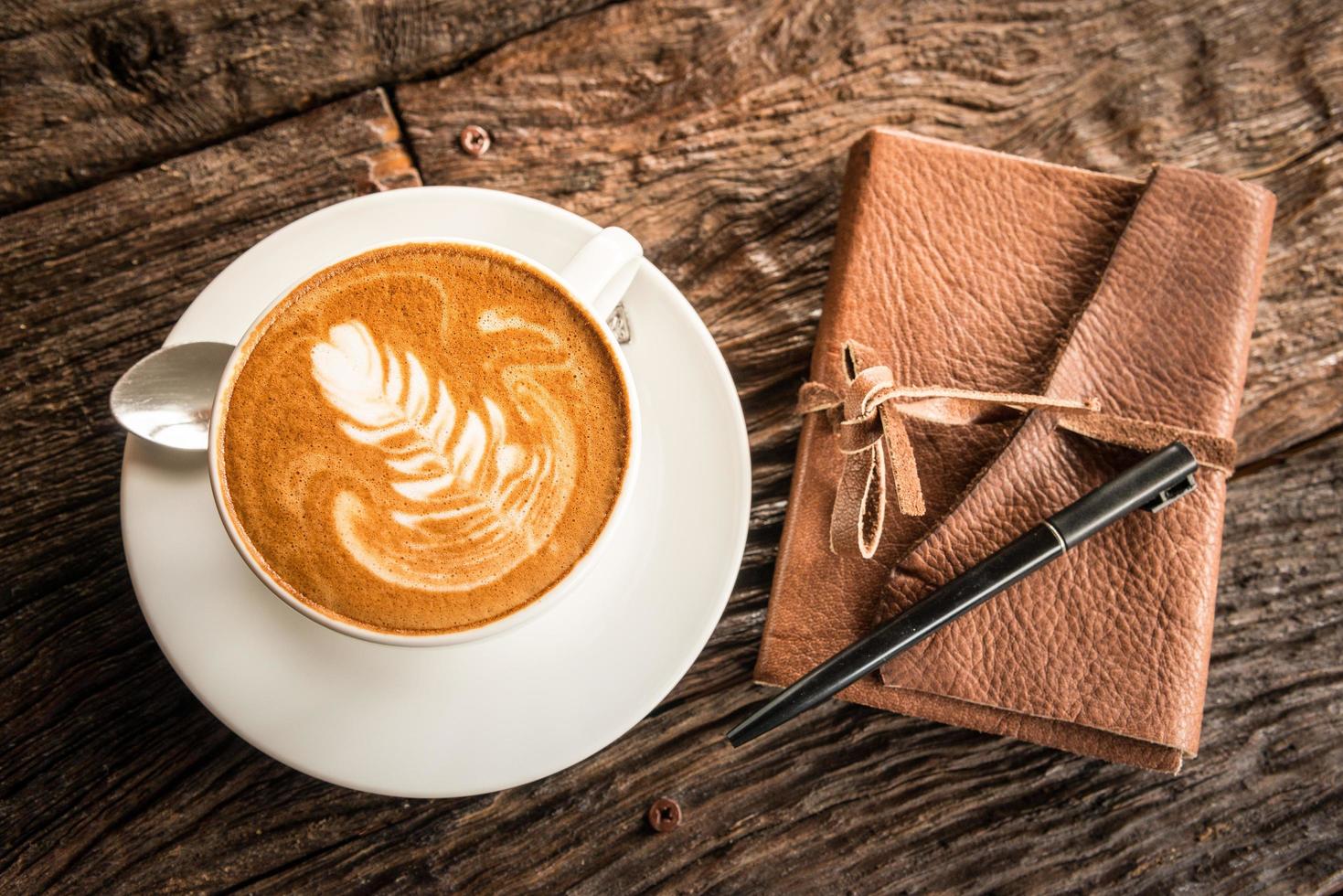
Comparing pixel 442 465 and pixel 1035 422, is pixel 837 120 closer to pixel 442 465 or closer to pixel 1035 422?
pixel 1035 422

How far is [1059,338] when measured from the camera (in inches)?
41.1

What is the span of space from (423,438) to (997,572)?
0.65 meters

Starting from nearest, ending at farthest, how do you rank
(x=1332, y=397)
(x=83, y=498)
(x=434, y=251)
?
(x=434, y=251) < (x=83, y=498) < (x=1332, y=397)

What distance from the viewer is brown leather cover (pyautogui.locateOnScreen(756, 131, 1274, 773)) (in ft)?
3.34

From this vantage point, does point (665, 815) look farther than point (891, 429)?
Yes

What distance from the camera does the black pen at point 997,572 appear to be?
3.19 feet

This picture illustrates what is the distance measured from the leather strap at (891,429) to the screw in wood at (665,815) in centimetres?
43

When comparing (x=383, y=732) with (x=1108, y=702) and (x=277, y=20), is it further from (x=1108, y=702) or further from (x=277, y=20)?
(x=277, y=20)

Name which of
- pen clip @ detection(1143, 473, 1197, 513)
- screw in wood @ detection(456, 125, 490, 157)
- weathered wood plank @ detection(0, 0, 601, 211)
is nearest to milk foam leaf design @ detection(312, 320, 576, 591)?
screw in wood @ detection(456, 125, 490, 157)

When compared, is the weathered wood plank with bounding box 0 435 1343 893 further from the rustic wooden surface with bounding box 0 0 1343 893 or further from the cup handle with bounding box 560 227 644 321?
the cup handle with bounding box 560 227 644 321

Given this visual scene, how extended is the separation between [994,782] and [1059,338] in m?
0.62

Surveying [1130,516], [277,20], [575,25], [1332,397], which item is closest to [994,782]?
[1130,516]

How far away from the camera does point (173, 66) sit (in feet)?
3.87

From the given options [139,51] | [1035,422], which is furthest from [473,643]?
[139,51]
